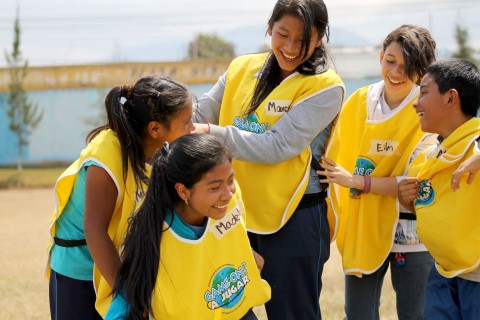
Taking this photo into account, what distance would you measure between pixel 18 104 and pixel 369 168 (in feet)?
109

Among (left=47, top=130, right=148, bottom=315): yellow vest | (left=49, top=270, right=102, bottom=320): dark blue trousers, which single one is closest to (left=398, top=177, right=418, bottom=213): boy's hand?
(left=47, top=130, right=148, bottom=315): yellow vest

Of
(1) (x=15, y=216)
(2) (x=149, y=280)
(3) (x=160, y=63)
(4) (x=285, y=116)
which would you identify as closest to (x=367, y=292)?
(4) (x=285, y=116)

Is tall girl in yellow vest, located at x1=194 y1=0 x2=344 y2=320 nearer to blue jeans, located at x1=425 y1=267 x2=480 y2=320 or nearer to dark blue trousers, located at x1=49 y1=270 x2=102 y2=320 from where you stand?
blue jeans, located at x1=425 y1=267 x2=480 y2=320

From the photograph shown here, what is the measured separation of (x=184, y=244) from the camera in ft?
10.6

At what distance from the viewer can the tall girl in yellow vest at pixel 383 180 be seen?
4.20 metres

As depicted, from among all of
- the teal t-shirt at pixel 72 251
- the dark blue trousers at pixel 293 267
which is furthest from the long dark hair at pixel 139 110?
the dark blue trousers at pixel 293 267

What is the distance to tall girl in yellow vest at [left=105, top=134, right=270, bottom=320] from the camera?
3193 mm

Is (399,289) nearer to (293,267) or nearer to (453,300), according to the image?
(453,300)

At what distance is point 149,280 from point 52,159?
35.6 meters

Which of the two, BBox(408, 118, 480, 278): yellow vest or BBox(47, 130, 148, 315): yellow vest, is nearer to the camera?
BBox(47, 130, 148, 315): yellow vest

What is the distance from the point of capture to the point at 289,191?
12.9 ft

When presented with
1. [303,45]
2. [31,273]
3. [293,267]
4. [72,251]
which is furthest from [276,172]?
[31,273]

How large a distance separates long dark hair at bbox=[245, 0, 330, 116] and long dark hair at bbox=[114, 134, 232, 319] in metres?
0.75

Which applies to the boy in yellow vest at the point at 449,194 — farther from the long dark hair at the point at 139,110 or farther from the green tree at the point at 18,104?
the green tree at the point at 18,104
